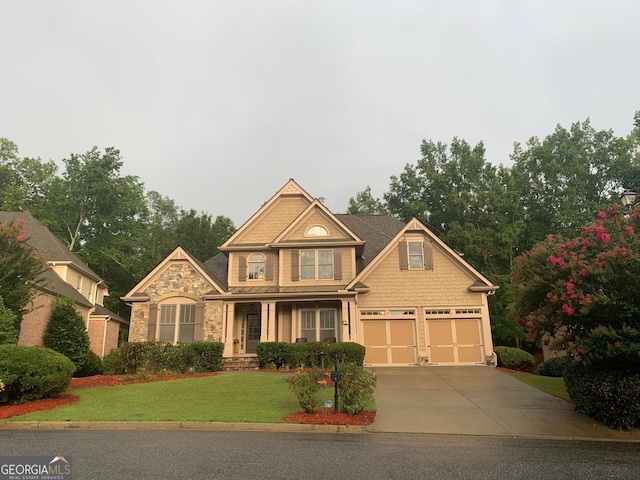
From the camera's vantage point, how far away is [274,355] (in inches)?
696

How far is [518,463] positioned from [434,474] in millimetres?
1714

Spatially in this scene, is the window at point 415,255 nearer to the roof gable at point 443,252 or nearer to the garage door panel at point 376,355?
the roof gable at point 443,252

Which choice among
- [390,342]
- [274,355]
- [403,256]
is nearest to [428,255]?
[403,256]

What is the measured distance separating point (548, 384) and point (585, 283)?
273 inches

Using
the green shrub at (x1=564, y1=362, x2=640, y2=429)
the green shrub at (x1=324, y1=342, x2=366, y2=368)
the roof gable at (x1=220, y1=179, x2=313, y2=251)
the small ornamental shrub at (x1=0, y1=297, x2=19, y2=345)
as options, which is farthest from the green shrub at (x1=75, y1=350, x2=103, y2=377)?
the green shrub at (x1=564, y1=362, x2=640, y2=429)

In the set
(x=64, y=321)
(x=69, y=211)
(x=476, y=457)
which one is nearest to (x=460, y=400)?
(x=476, y=457)

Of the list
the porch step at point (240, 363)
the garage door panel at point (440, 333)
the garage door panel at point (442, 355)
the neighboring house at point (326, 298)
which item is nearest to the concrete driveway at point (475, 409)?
the garage door panel at point (442, 355)

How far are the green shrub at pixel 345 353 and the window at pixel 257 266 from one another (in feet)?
18.5

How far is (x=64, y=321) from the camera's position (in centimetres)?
1972

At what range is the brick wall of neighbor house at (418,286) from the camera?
64.7 ft

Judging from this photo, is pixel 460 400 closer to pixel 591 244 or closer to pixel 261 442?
pixel 591 244

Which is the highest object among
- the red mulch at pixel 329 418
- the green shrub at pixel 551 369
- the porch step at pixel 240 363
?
the porch step at pixel 240 363

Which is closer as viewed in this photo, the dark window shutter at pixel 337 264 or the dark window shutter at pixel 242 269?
the dark window shutter at pixel 337 264

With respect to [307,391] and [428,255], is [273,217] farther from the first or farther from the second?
[307,391]
